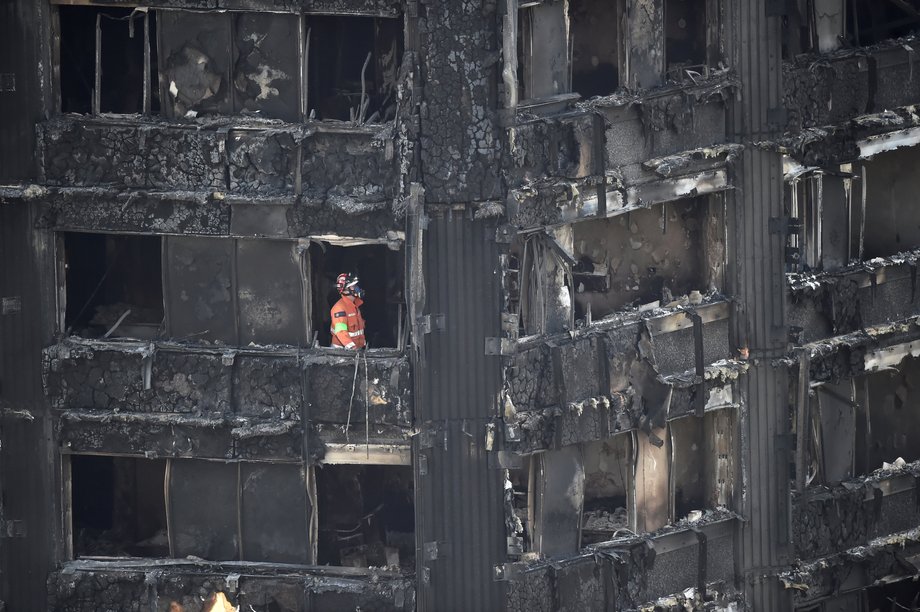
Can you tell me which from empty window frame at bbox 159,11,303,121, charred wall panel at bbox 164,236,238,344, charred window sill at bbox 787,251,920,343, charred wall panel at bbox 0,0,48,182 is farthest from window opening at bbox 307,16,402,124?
charred window sill at bbox 787,251,920,343

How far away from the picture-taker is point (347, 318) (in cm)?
1939

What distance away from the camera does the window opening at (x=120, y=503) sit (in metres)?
20.6

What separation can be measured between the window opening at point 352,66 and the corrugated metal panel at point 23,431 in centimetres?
406

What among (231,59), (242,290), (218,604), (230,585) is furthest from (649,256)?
(218,604)

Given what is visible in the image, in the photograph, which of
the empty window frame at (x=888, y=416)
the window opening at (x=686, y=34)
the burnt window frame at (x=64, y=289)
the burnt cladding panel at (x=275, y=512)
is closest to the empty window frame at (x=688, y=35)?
the window opening at (x=686, y=34)

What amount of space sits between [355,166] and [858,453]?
9217 mm

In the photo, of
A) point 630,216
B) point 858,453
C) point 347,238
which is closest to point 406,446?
point 347,238

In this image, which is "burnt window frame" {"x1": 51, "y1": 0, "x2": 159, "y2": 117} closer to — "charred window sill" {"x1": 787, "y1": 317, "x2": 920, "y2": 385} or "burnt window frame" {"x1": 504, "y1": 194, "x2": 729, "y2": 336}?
"burnt window frame" {"x1": 504, "y1": 194, "x2": 729, "y2": 336}

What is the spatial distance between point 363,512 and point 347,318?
9.15 feet

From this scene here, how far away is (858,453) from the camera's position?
23312 mm

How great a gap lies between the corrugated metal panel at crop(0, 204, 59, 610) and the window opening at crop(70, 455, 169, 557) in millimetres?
774

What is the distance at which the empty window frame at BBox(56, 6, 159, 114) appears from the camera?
19.7m

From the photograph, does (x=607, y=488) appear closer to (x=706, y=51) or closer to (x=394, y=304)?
(x=394, y=304)

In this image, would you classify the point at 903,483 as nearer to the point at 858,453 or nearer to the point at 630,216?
the point at 858,453
